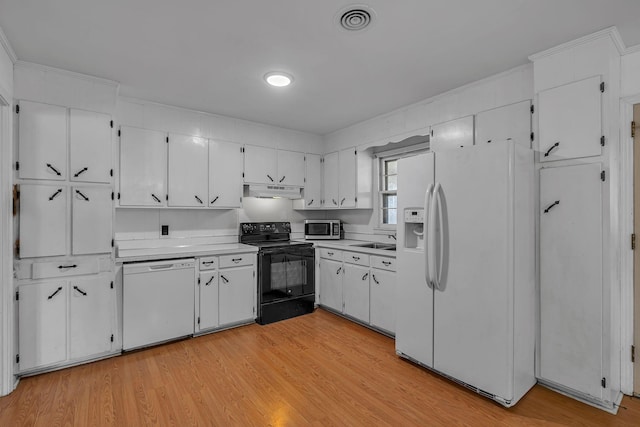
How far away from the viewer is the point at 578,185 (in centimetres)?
223

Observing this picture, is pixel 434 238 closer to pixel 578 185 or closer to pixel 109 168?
pixel 578 185

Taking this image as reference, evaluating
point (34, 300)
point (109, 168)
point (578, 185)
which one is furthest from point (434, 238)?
point (34, 300)

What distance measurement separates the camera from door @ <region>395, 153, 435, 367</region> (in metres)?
2.62

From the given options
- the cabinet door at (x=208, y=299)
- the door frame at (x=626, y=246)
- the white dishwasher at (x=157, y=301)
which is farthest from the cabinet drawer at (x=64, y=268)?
the door frame at (x=626, y=246)

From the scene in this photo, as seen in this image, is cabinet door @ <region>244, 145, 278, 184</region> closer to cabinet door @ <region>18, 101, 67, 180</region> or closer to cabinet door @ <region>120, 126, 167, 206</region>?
cabinet door @ <region>120, 126, 167, 206</region>

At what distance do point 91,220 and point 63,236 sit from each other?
23 centimetres

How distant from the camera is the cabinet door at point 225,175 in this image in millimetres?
3828

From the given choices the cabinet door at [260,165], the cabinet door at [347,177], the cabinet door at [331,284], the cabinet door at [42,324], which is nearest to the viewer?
the cabinet door at [42,324]

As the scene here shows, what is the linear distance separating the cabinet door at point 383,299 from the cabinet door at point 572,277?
4.18ft

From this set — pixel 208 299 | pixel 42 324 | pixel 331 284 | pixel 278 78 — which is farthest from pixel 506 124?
pixel 42 324

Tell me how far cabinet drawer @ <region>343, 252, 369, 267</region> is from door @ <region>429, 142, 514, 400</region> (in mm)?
1121

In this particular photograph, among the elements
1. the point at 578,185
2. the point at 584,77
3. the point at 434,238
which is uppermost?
the point at 584,77

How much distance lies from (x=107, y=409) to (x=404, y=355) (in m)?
2.28

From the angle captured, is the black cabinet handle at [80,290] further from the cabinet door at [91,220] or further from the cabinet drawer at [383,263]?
the cabinet drawer at [383,263]
